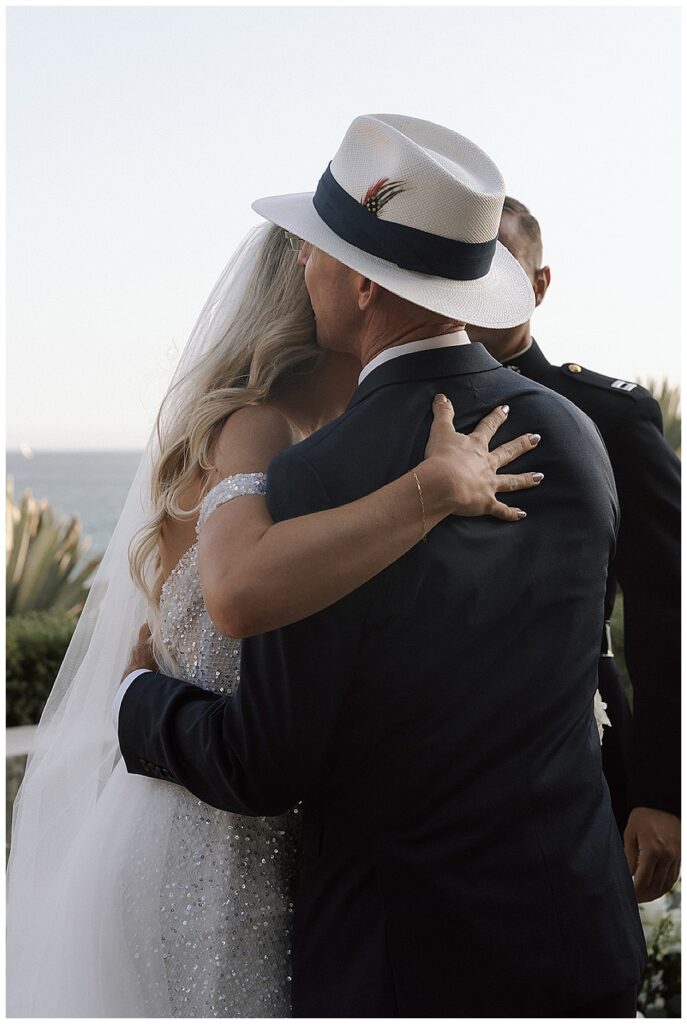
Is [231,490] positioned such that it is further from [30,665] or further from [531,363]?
[30,665]

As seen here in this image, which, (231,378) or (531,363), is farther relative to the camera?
(531,363)

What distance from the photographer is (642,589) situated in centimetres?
250

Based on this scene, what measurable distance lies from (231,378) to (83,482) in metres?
60.4

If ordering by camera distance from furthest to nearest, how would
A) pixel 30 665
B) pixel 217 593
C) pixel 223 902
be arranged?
1. pixel 30 665
2. pixel 223 902
3. pixel 217 593

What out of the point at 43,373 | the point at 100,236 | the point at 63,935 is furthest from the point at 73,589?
the point at 43,373

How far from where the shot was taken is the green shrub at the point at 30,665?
251 inches

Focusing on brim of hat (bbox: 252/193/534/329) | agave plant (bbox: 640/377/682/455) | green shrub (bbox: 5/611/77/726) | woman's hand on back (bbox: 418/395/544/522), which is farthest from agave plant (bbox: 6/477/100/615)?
woman's hand on back (bbox: 418/395/544/522)

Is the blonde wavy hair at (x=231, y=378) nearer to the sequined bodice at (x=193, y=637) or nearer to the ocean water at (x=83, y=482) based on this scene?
the sequined bodice at (x=193, y=637)

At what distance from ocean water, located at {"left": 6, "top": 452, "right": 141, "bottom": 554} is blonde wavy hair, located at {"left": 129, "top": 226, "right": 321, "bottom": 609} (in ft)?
128

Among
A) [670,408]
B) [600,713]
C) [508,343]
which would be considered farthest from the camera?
[670,408]

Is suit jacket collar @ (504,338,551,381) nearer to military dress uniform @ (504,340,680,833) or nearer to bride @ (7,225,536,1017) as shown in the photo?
military dress uniform @ (504,340,680,833)

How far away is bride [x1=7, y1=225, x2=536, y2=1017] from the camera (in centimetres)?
162

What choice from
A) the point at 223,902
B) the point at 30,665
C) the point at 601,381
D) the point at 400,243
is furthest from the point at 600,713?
the point at 30,665

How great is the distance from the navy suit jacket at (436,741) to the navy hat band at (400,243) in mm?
161
